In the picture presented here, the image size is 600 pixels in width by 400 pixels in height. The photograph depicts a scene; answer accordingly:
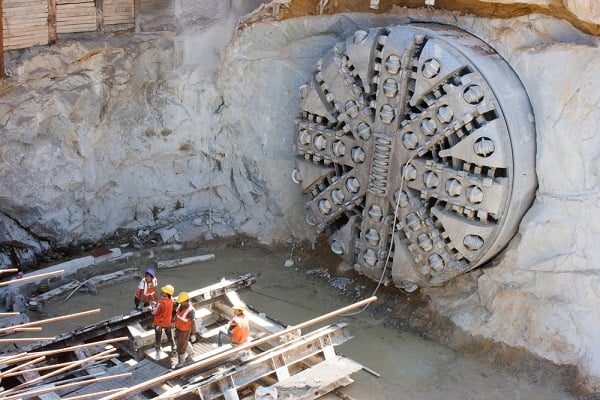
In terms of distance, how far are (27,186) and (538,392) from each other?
7.36 meters

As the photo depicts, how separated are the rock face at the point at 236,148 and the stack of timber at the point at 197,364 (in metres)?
2.25

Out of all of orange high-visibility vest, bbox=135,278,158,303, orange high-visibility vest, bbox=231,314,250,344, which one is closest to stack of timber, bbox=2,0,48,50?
orange high-visibility vest, bbox=135,278,158,303

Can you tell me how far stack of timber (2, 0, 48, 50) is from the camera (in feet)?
33.2

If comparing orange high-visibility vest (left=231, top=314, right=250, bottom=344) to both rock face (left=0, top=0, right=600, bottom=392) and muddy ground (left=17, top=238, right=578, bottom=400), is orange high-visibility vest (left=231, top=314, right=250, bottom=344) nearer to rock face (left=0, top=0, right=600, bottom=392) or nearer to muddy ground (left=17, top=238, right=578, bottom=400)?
muddy ground (left=17, top=238, right=578, bottom=400)

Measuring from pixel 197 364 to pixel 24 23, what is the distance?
5495mm

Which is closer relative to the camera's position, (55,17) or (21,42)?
(21,42)

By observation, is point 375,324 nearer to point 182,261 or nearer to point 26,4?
point 182,261

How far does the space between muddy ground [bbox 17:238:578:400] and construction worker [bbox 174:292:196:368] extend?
5.77 ft

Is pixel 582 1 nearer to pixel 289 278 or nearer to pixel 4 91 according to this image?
pixel 289 278

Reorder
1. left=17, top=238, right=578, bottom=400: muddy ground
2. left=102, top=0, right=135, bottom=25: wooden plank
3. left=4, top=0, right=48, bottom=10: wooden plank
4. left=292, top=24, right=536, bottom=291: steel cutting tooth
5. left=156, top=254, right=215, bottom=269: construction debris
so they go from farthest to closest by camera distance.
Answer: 1. left=156, top=254, right=215, bottom=269: construction debris
2. left=102, top=0, right=135, bottom=25: wooden plank
3. left=4, top=0, right=48, bottom=10: wooden plank
4. left=17, top=238, right=578, bottom=400: muddy ground
5. left=292, top=24, right=536, bottom=291: steel cutting tooth

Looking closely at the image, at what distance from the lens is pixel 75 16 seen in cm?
1083

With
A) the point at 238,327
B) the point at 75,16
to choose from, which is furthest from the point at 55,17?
the point at 238,327

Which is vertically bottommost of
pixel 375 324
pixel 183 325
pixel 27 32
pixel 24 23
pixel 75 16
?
pixel 375 324

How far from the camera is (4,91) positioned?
1038 cm
